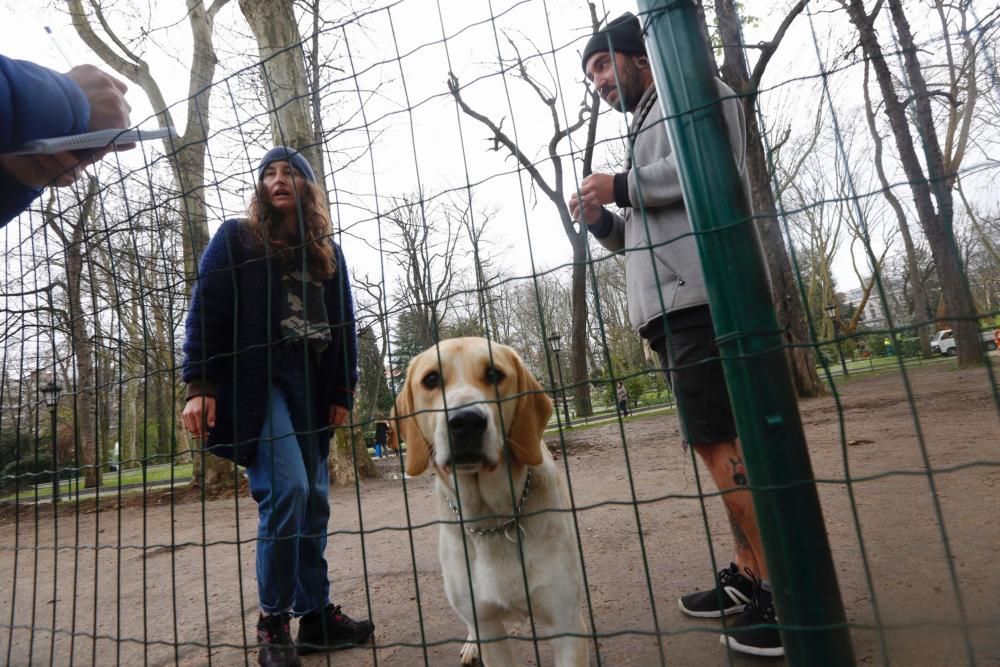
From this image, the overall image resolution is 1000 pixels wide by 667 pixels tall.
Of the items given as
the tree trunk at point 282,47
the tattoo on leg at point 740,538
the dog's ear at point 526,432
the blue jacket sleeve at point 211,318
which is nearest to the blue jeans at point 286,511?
the blue jacket sleeve at point 211,318

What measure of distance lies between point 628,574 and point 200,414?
2378mm

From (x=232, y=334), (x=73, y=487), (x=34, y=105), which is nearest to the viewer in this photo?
(x=34, y=105)

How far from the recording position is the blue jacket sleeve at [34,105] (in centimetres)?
153

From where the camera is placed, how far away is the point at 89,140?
1863 millimetres

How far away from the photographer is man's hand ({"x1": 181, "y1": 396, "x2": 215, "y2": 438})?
7.29 feet

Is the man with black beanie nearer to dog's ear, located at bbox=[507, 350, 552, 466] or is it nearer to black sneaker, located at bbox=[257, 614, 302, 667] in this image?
dog's ear, located at bbox=[507, 350, 552, 466]

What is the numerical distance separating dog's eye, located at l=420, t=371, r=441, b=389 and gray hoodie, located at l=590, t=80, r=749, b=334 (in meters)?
0.83

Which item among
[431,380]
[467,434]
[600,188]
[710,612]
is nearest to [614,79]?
[600,188]

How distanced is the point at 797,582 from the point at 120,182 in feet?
9.01

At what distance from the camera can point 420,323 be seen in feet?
7.13

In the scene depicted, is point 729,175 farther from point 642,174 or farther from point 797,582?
point 797,582

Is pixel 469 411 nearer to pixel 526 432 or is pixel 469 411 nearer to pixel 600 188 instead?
pixel 526 432

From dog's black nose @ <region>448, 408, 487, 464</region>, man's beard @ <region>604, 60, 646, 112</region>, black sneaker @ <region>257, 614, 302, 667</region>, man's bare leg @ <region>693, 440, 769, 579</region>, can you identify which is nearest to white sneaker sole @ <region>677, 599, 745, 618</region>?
man's bare leg @ <region>693, 440, 769, 579</region>

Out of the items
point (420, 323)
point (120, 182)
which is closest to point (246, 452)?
point (420, 323)
